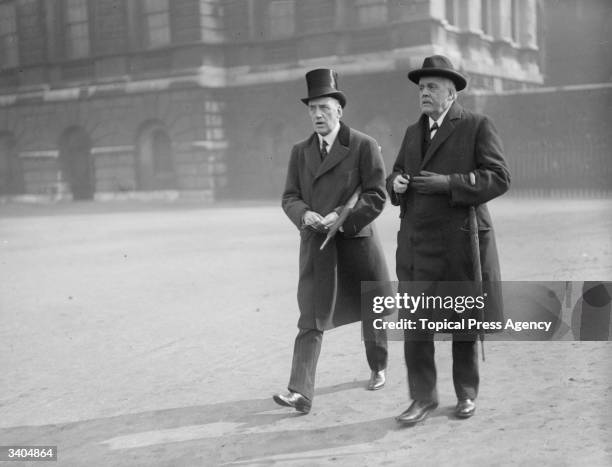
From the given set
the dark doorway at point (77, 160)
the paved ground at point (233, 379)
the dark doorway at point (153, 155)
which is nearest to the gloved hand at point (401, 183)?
the paved ground at point (233, 379)

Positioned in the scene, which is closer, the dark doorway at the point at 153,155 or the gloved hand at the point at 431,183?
the gloved hand at the point at 431,183

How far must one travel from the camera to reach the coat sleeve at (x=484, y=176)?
4008 mm

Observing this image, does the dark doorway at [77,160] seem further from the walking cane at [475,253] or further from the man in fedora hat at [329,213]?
the walking cane at [475,253]

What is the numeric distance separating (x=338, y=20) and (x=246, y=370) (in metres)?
13.8

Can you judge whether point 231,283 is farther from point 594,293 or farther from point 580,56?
point 580,56

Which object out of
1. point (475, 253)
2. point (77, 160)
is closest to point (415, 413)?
point (475, 253)

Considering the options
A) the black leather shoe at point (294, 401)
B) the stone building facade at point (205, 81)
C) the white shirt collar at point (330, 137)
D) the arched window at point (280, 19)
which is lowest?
the black leather shoe at point (294, 401)

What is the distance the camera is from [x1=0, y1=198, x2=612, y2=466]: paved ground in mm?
3830

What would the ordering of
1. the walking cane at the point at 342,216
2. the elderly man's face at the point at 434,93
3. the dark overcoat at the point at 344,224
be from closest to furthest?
the elderly man's face at the point at 434,93
the walking cane at the point at 342,216
the dark overcoat at the point at 344,224

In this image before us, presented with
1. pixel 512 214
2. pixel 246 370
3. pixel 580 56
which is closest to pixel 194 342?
pixel 246 370

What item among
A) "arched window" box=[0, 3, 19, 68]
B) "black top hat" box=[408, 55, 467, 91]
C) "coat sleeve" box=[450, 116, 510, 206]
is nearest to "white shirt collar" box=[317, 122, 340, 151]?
"black top hat" box=[408, 55, 467, 91]

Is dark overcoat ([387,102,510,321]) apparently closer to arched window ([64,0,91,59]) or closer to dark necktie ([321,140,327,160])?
dark necktie ([321,140,327,160])

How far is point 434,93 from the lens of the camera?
412 centimetres

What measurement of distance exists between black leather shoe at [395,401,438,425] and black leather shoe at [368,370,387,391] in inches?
23.4
